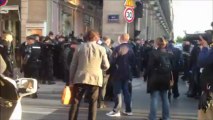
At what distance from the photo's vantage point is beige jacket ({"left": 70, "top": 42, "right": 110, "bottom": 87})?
7551 millimetres

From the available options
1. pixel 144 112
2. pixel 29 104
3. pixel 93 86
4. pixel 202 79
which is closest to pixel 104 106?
pixel 144 112

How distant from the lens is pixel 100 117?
947 cm

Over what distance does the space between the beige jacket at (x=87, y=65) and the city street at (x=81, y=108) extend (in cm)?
180

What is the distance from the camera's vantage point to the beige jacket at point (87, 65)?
7551 millimetres

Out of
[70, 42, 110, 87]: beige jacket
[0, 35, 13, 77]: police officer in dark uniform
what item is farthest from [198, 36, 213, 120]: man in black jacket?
[0, 35, 13, 77]: police officer in dark uniform

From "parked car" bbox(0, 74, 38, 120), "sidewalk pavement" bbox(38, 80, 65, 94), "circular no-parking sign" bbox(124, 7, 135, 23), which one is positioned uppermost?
"circular no-parking sign" bbox(124, 7, 135, 23)

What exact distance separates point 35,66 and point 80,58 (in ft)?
17.1

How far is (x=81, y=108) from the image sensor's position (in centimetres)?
1060

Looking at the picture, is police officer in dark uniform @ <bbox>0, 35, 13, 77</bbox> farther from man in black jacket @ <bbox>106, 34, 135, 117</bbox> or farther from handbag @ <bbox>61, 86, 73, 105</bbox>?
handbag @ <bbox>61, 86, 73, 105</bbox>

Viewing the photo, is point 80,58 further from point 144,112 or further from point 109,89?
point 109,89

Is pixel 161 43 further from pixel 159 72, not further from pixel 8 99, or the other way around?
pixel 8 99

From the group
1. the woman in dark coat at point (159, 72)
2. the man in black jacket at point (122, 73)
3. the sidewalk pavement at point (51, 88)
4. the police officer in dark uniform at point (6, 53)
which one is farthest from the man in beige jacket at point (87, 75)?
the sidewalk pavement at point (51, 88)

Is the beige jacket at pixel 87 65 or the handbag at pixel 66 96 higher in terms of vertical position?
the beige jacket at pixel 87 65

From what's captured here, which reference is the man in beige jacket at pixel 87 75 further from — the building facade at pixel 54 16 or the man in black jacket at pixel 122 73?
the building facade at pixel 54 16
